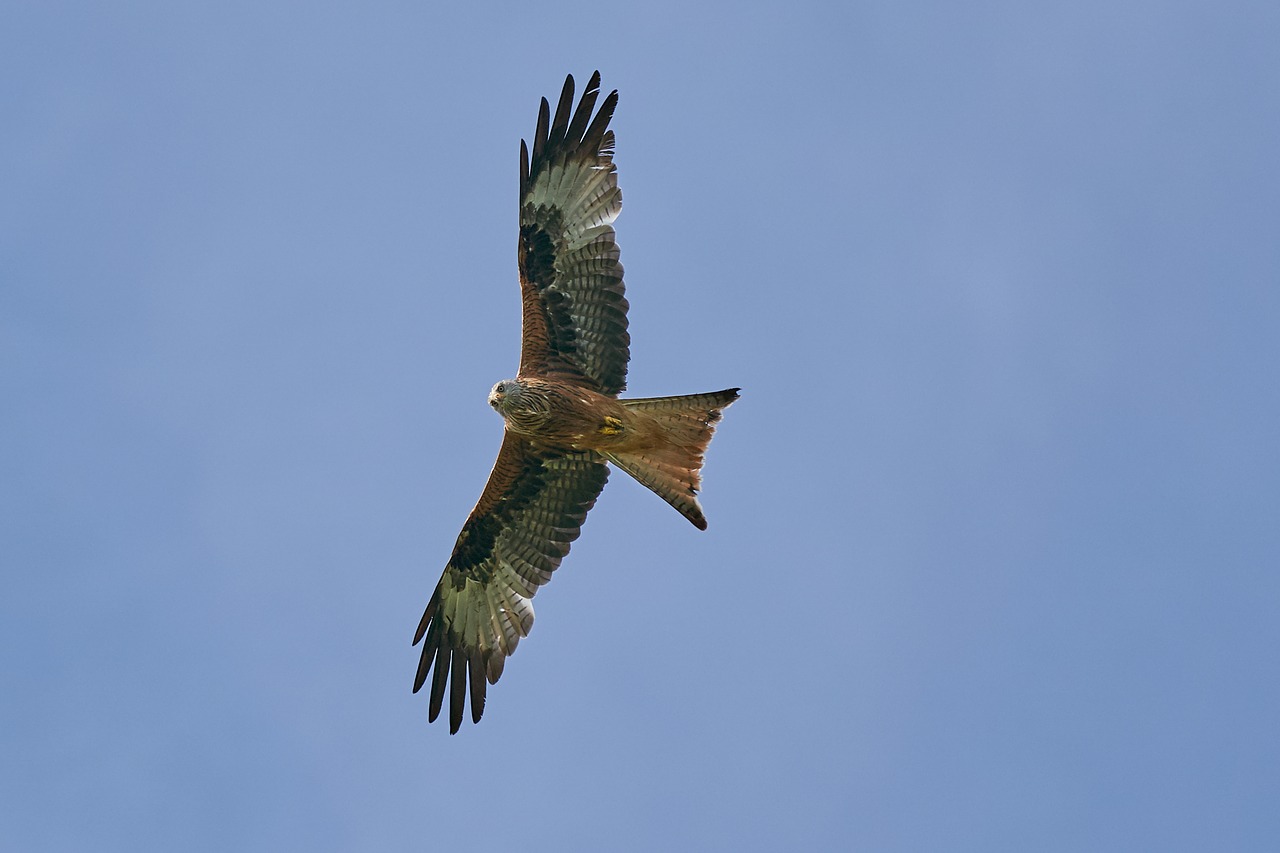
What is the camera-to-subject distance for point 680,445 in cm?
1509

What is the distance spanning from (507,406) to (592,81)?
A: 2852 mm

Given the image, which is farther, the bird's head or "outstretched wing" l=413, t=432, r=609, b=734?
"outstretched wing" l=413, t=432, r=609, b=734

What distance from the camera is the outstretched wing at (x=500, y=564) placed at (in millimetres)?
15438

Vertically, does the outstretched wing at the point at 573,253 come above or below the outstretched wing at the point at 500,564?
above

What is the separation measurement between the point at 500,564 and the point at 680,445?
6.53 feet

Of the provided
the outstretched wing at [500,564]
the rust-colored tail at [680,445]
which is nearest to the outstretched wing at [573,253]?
the rust-colored tail at [680,445]

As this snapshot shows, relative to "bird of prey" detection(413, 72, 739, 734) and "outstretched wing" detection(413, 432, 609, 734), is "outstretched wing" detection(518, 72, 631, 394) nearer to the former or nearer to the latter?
"bird of prey" detection(413, 72, 739, 734)

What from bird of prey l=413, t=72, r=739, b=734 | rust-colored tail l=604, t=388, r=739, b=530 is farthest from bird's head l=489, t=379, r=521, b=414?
rust-colored tail l=604, t=388, r=739, b=530

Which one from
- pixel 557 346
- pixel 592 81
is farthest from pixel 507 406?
pixel 592 81

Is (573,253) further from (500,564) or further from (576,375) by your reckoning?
(500,564)

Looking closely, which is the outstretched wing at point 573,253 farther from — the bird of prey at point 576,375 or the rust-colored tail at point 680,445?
the rust-colored tail at point 680,445

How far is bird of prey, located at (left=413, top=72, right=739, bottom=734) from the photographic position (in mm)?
14867

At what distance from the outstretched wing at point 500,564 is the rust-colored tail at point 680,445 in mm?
591

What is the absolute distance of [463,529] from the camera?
51.2ft
